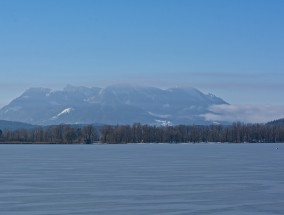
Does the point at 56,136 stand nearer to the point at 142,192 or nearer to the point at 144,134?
the point at 144,134

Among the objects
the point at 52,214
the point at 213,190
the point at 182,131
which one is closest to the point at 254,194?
the point at 213,190

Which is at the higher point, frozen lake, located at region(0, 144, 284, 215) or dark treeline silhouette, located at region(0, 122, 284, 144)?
dark treeline silhouette, located at region(0, 122, 284, 144)

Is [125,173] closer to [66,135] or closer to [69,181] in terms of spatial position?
[69,181]

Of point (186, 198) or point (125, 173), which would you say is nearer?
point (186, 198)

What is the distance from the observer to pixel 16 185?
82.8ft

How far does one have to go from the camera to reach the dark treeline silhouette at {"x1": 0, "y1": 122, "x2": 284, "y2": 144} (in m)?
126

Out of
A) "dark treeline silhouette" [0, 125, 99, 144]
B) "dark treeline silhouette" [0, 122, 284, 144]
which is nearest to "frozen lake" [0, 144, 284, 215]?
"dark treeline silhouette" [0, 125, 99, 144]

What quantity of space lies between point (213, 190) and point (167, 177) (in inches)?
225

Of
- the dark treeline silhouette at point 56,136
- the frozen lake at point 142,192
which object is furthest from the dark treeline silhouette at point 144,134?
the frozen lake at point 142,192

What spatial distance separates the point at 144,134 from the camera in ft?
432

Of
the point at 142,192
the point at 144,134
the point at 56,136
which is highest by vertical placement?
the point at 144,134

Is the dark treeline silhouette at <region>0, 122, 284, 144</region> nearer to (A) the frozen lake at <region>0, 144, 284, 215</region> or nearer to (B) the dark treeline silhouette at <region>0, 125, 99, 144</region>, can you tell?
(B) the dark treeline silhouette at <region>0, 125, 99, 144</region>

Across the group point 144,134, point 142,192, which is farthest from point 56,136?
point 142,192

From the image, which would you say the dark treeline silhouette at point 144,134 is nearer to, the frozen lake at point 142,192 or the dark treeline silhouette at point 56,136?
the dark treeline silhouette at point 56,136
